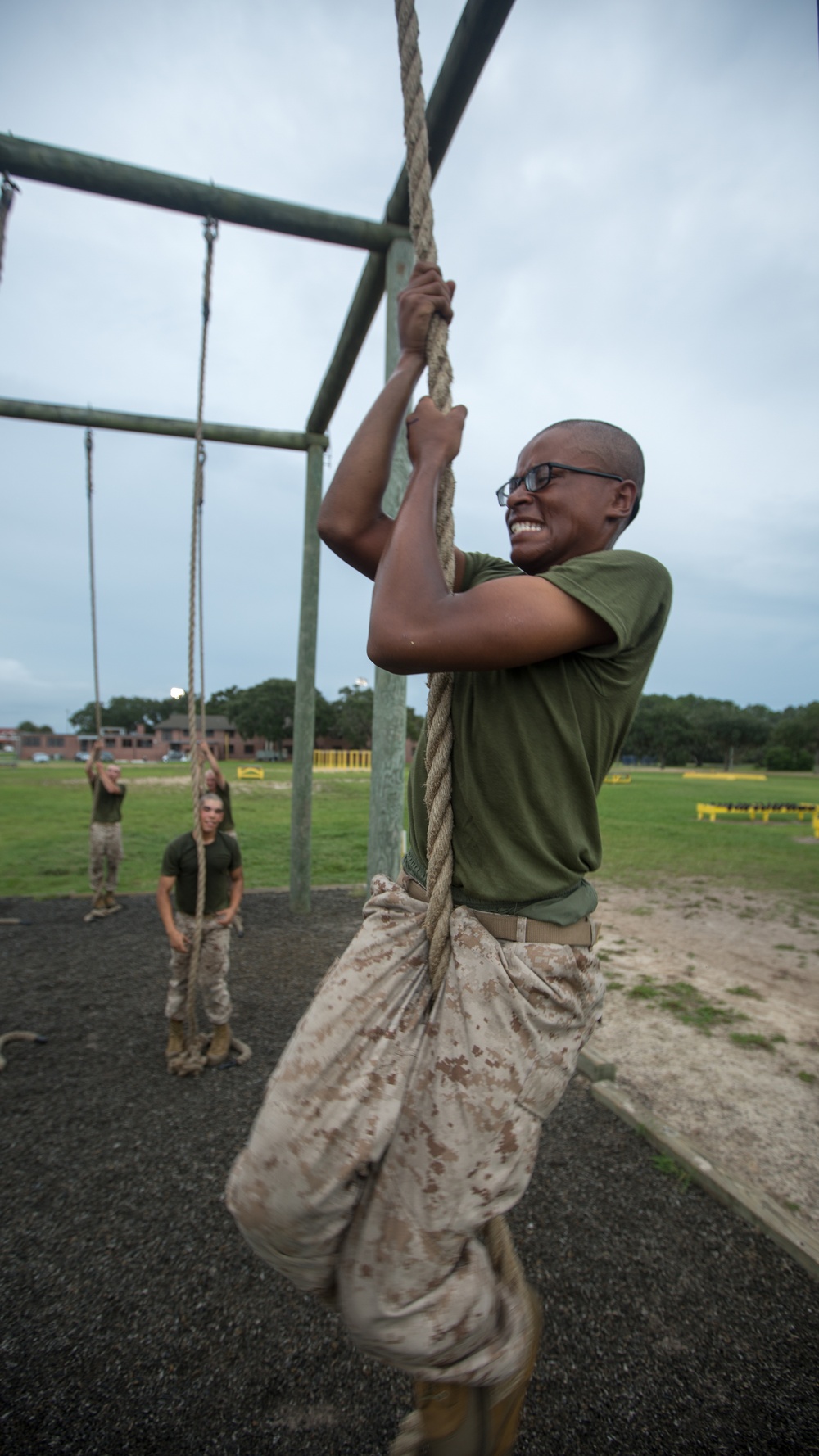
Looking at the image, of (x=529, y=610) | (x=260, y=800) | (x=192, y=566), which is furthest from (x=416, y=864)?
(x=260, y=800)

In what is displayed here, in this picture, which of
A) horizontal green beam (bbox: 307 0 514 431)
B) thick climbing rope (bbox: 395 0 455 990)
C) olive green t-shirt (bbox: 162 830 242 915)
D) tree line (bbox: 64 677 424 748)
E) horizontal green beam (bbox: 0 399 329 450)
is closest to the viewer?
thick climbing rope (bbox: 395 0 455 990)

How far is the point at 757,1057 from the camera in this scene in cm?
471

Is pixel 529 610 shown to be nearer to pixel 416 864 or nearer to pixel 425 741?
pixel 425 741

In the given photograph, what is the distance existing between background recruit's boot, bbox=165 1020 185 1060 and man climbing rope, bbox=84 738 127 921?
411 centimetres

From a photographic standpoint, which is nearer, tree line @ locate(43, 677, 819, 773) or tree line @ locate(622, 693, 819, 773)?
tree line @ locate(43, 677, 819, 773)

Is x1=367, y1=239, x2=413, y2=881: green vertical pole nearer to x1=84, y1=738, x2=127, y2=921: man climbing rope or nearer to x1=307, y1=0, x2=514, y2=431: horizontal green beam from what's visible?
x1=307, y1=0, x2=514, y2=431: horizontal green beam

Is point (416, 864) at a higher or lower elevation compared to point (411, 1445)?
higher

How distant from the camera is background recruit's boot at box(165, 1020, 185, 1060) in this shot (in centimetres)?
450

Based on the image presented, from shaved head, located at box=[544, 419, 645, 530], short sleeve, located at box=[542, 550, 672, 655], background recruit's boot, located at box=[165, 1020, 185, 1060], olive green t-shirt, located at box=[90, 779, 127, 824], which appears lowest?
background recruit's boot, located at box=[165, 1020, 185, 1060]

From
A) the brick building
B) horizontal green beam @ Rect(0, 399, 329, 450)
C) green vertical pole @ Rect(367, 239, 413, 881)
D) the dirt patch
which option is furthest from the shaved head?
the brick building

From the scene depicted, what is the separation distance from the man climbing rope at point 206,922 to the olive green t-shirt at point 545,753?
137 inches

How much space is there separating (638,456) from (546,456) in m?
0.22

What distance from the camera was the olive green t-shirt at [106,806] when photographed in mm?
8461

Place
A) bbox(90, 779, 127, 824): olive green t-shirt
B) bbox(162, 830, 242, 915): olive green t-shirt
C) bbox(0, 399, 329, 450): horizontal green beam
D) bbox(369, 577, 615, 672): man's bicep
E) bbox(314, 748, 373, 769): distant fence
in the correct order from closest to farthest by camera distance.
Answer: bbox(369, 577, 615, 672): man's bicep, bbox(162, 830, 242, 915): olive green t-shirt, bbox(0, 399, 329, 450): horizontal green beam, bbox(90, 779, 127, 824): olive green t-shirt, bbox(314, 748, 373, 769): distant fence
